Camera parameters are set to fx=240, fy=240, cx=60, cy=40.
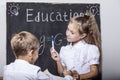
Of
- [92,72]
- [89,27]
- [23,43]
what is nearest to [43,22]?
[23,43]

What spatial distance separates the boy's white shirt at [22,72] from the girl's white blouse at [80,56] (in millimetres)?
169

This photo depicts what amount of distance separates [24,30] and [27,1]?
0.19 metres

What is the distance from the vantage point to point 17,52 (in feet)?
5.10

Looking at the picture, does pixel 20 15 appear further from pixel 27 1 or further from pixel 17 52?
pixel 17 52

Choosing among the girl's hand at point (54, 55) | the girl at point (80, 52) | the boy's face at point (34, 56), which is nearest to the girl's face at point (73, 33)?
the girl at point (80, 52)

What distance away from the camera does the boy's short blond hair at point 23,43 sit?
5.09 feet

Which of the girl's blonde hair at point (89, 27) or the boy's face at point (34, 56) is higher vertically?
the girl's blonde hair at point (89, 27)

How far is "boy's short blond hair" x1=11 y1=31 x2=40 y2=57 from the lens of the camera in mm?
1553

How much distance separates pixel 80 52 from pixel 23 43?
1.25 feet

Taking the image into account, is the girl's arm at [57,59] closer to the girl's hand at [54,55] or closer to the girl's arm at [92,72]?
the girl's hand at [54,55]

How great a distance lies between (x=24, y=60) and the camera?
1.57 m

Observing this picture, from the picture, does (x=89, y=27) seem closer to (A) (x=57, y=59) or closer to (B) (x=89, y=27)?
(B) (x=89, y=27)

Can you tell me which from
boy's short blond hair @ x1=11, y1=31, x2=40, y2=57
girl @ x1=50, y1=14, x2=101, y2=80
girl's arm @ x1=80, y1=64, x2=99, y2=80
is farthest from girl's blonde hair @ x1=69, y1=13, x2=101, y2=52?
boy's short blond hair @ x1=11, y1=31, x2=40, y2=57

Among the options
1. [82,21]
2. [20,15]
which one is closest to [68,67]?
[82,21]
